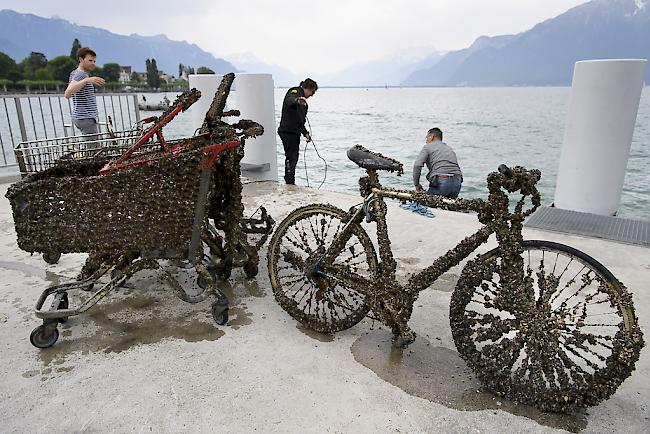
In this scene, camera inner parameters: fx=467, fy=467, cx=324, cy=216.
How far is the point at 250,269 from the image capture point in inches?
153

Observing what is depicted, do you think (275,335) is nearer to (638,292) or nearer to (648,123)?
(638,292)

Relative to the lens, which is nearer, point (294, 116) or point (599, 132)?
point (599, 132)

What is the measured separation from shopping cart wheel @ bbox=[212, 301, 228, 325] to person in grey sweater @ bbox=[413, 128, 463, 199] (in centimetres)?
310

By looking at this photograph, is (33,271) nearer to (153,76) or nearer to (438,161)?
(438,161)

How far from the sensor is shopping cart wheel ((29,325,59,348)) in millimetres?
2898

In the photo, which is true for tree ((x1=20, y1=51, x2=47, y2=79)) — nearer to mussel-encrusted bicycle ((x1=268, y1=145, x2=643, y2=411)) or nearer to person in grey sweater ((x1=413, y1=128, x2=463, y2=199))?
person in grey sweater ((x1=413, y1=128, x2=463, y2=199))

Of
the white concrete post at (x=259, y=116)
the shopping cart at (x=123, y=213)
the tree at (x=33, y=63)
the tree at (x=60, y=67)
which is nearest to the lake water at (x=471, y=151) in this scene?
the white concrete post at (x=259, y=116)

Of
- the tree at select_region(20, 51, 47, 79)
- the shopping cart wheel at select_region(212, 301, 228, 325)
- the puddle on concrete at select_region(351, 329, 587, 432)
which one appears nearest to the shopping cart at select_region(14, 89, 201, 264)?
the shopping cart wheel at select_region(212, 301, 228, 325)

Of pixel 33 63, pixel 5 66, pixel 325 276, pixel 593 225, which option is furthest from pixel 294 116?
pixel 33 63

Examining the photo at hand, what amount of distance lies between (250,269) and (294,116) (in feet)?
11.5

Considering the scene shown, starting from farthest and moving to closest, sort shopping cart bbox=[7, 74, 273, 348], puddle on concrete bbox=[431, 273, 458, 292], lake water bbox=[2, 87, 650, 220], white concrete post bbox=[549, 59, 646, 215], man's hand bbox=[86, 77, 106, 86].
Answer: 1. lake water bbox=[2, 87, 650, 220]
2. white concrete post bbox=[549, 59, 646, 215]
3. man's hand bbox=[86, 77, 106, 86]
4. puddle on concrete bbox=[431, 273, 458, 292]
5. shopping cart bbox=[7, 74, 273, 348]

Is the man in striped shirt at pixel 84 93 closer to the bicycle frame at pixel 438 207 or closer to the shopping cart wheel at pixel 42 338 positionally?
the shopping cart wheel at pixel 42 338

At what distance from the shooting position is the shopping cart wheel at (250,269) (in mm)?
3817

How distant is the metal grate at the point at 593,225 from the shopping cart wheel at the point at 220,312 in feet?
11.3
